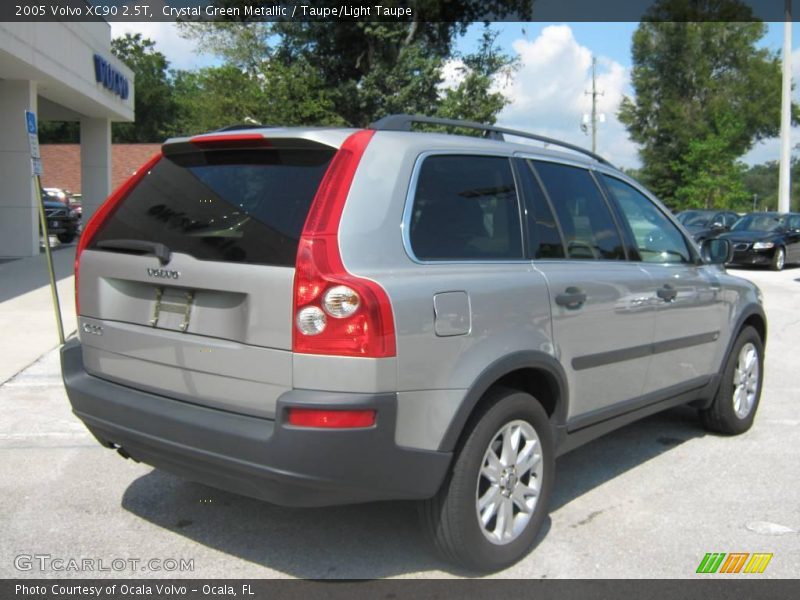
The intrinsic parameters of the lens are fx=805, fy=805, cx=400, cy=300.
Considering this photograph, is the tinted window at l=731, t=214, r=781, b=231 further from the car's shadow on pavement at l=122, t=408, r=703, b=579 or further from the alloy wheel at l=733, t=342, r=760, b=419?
the car's shadow on pavement at l=122, t=408, r=703, b=579

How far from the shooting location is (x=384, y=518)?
13.5ft

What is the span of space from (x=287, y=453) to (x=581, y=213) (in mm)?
2167

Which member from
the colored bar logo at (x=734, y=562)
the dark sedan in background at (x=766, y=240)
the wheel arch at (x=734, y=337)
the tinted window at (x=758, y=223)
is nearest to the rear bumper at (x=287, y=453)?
the colored bar logo at (x=734, y=562)

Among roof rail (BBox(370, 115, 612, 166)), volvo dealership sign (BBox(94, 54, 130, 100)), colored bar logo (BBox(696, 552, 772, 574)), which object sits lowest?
colored bar logo (BBox(696, 552, 772, 574))

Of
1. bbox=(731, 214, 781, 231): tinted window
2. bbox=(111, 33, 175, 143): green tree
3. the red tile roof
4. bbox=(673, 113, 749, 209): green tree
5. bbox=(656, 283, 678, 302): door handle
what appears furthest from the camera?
bbox=(111, 33, 175, 143): green tree

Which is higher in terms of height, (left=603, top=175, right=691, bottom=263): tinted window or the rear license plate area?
(left=603, top=175, right=691, bottom=263): tinted window

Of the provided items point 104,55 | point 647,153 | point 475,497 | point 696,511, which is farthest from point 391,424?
point 647,153

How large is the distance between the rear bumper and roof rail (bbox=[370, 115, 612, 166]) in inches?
50.9

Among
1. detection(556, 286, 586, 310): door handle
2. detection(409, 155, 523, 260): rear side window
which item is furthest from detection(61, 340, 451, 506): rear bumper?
detection(556, 286, 586, 310): door handle

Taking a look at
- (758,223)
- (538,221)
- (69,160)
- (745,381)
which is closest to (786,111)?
(758,223)

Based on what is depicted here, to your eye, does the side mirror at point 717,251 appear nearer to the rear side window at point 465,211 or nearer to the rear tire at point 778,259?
the rear side window at point 465,211

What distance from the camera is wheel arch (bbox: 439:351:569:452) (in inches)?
126

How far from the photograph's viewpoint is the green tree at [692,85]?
47.1 m

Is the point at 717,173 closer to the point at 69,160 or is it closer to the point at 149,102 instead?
the point at 69,160
